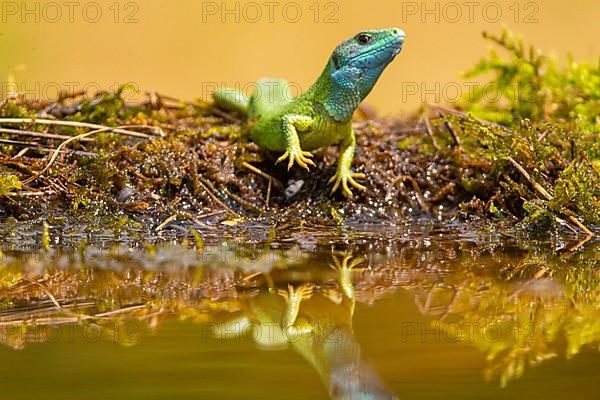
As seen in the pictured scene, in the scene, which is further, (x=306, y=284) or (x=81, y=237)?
(x=81, y=237)

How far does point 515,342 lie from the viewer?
8.96ft

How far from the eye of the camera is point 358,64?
5473mm

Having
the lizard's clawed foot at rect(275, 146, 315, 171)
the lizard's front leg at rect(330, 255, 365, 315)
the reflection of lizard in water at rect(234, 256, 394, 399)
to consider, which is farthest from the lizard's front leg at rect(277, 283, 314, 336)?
the lizard's clawed foot at rect(275, 146, 315, 171)

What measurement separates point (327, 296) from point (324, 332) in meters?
0.51

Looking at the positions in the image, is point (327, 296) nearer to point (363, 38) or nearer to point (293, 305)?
point (293, 305)

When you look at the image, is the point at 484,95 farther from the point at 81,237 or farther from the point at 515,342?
the point at 515,342

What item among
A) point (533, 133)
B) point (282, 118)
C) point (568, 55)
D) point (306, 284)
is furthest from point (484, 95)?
point (306, 284)

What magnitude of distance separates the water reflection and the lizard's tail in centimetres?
235

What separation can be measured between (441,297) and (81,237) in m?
2.26

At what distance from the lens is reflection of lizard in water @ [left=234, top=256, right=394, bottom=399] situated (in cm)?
244

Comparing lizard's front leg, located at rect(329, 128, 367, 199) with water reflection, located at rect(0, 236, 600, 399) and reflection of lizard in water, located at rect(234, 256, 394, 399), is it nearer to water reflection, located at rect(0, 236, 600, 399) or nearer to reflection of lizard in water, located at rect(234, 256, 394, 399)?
water reflection, located at rect(0, 236, 600, 399)

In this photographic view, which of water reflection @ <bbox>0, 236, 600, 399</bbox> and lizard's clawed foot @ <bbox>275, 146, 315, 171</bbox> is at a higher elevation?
lizard's clawed foot @ <bbox>275, 146, 315, 171</bbox>

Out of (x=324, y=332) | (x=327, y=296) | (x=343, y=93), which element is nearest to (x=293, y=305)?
(x=327, y=296)

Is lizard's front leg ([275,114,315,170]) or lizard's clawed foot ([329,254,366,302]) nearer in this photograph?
lizard's clawed foot ([329,254,366,302])
